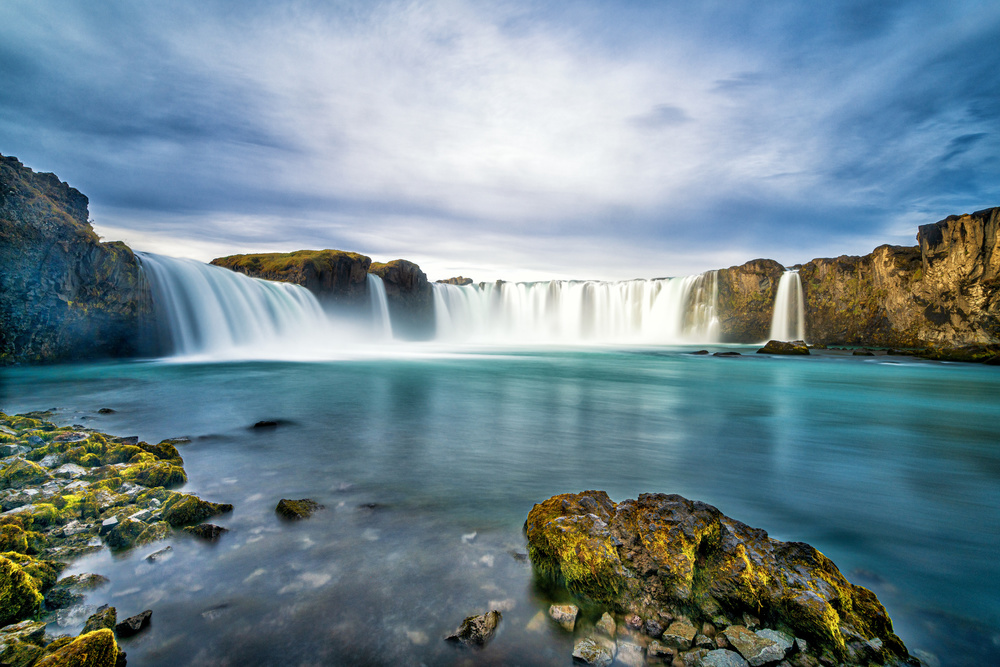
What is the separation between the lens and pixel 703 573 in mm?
3176

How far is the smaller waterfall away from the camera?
148 feet

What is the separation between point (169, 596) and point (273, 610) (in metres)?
0.81

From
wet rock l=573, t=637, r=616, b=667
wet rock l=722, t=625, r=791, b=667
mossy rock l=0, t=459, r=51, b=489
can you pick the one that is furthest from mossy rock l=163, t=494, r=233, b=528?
wet rock l=722, t=625, r=791, b=667

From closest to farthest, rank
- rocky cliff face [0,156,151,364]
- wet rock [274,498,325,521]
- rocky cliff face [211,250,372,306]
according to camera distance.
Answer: wet rock [274,498,325,521]
rocky cliff face [0,156,151,364]
rocky cliff face [211,250,372,306]

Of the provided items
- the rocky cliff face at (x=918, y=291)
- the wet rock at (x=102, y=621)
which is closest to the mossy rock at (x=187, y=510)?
the wet rock at (x=102, y=621)

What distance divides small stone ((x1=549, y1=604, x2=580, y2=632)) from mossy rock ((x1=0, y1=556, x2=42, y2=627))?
3.33 m

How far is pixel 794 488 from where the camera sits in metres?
6.22

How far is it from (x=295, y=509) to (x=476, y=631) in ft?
8.66

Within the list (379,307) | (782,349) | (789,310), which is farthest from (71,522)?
(789,310)

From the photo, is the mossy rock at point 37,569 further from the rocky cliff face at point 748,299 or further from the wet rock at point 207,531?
the rocky cliff face at point 748,299

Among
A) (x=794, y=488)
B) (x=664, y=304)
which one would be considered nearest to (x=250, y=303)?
(x=794, y=488)

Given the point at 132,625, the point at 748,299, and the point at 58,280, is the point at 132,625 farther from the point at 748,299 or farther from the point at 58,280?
the point at 748,299

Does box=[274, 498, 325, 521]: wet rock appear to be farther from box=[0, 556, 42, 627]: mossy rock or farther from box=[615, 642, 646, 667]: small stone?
box=[615, 642, 646, 667]: small stone

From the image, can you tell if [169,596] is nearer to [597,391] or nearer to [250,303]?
[597,391]
